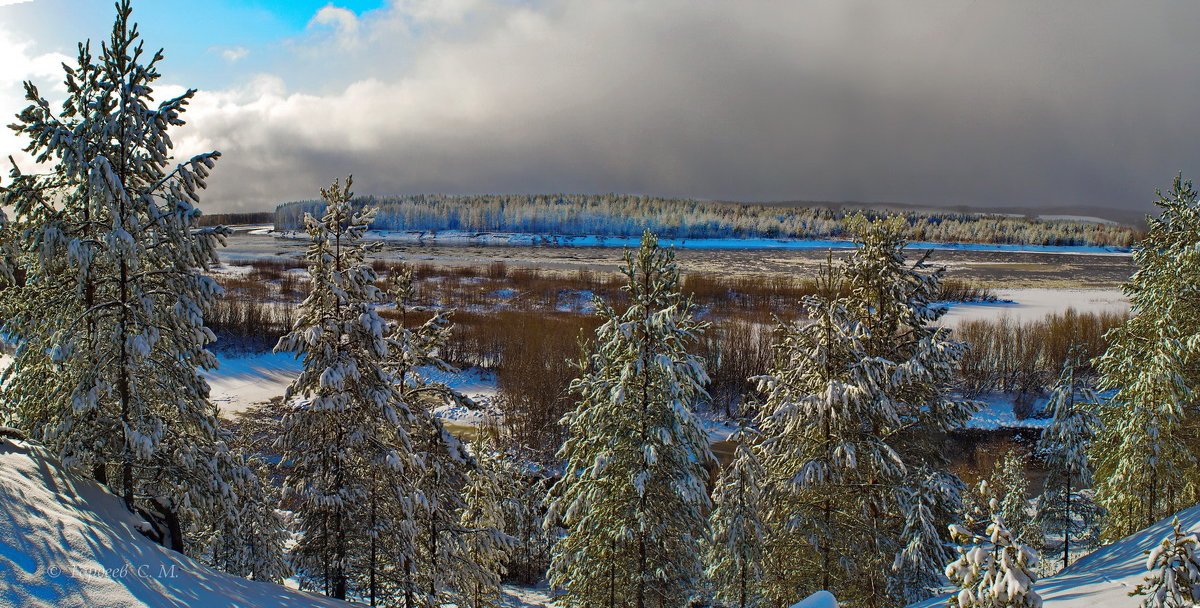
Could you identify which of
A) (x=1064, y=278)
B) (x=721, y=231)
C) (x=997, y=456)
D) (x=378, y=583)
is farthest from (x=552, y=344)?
(x=721, y=231)

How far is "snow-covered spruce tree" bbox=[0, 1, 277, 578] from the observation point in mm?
8727

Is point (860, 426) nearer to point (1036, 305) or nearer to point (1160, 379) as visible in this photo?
point (1160, 379)

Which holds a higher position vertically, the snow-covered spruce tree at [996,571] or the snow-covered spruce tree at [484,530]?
the snow-covered spruce tree at [996,571]

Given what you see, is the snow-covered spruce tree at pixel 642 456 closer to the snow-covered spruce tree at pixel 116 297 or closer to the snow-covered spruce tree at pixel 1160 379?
the snow-covered spruce tree at pixel 116 297

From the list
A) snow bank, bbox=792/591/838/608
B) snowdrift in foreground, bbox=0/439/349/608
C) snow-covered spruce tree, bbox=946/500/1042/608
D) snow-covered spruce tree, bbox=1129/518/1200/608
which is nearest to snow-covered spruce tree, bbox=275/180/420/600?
snowdrift in foreground, bbox=0/439/349/608

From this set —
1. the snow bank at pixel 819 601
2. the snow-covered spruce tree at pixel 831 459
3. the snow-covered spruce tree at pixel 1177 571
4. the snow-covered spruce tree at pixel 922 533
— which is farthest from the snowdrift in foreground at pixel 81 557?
the snow-covered spruce tree at pixel 922 533

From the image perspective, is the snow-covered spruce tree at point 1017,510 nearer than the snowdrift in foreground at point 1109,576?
No

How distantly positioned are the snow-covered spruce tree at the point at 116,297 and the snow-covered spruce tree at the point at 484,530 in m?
5.89

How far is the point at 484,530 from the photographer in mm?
14688

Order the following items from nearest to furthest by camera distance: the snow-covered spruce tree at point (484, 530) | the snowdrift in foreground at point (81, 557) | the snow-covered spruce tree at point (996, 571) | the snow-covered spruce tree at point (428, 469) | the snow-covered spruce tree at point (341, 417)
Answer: the snow-covered spruce tree at point (996, 571)
the snowdrift in foreground at point (81, 557)
the snow-covered spruce tree at point (341, 417)
the snow-covered spruce tree at point (428, 469)
the snow-covered spruce tree at point (484, 530)

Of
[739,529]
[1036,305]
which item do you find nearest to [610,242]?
[1036,305]

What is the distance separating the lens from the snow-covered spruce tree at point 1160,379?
53.1ft

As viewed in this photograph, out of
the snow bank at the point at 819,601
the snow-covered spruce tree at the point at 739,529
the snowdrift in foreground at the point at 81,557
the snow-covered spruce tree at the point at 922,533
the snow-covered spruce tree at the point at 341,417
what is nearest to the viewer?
the snowdrift in foreground at the point at 81,557

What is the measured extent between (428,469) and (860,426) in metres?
9.55
